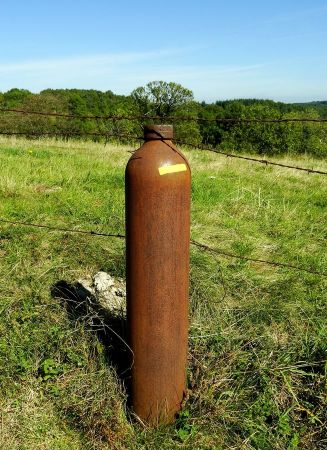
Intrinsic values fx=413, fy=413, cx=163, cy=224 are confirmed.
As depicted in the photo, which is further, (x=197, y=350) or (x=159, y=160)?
(x=197, y=350)

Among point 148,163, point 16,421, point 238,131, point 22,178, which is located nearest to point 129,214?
point 148,163

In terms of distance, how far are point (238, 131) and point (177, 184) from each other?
52564 mm

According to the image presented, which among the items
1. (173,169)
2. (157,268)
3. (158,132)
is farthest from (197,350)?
(158,132)

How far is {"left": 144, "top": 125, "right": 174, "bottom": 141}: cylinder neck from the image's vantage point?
6.36ft

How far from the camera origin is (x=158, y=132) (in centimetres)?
194

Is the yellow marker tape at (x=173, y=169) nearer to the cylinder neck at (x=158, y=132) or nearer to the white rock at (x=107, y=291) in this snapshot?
the cylinder neck at (x=158, y=132)

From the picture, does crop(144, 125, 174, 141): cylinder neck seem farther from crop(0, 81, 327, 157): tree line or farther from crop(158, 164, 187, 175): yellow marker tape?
crop(0, 81, 327, 157): tree line

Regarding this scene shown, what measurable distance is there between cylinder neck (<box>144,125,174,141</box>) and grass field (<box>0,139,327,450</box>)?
1297 millimetres

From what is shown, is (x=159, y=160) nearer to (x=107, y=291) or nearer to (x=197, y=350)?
(x=197, y=350)

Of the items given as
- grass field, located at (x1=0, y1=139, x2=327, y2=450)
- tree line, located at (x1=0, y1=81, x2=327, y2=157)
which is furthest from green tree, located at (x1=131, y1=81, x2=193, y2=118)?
grass field, located at (x1=0, y1=139, x2=327, y2=450)

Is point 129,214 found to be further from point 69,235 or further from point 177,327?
point 69,235

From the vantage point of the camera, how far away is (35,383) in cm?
237

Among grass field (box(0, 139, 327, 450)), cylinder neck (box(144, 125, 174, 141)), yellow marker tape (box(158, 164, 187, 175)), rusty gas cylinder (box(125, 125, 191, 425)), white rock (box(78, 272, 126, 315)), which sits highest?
cylinder neck (box(144, 125, 174, 141))

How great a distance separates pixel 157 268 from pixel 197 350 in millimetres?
809
